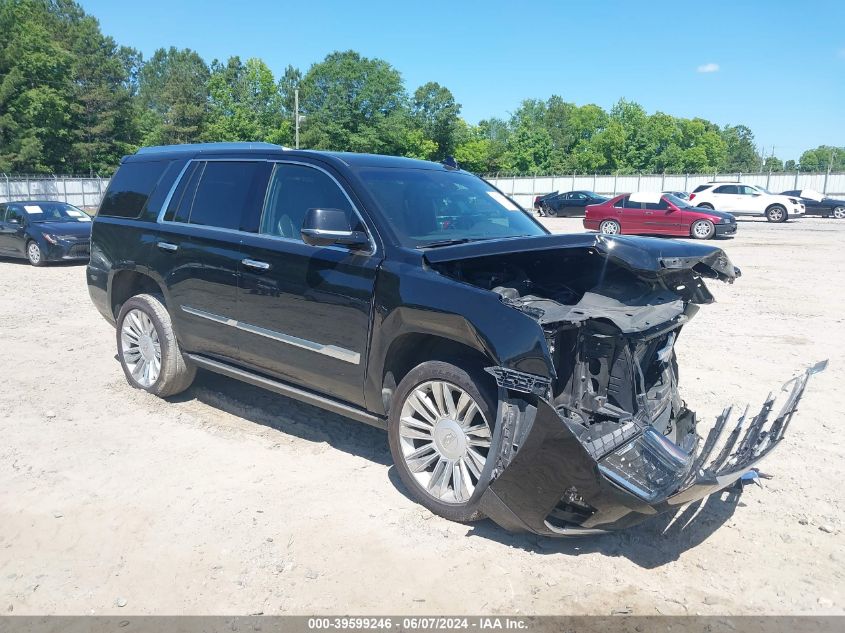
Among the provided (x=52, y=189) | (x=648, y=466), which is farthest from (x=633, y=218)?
(x=52, y=189)

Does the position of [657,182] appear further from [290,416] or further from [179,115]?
[290,416]

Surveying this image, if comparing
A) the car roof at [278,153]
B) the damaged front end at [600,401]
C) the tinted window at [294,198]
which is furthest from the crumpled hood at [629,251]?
the car roof at [278,153]

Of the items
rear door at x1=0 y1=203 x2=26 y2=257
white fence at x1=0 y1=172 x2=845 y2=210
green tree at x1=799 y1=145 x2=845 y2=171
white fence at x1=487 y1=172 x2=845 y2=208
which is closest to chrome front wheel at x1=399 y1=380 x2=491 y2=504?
rear door at x1=0 y1=203 x2=26 y2=257

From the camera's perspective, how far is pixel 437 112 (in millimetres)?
74250

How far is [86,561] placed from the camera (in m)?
3.41

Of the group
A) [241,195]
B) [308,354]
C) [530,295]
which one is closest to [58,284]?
[241,195]

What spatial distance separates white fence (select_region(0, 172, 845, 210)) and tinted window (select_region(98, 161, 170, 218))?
99.5ft

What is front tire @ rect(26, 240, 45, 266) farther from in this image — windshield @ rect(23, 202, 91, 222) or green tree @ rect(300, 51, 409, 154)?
green tree @ rect(300, 51, 409, 154)

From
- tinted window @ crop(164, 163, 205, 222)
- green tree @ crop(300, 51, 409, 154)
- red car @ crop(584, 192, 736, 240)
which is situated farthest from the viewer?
green tree @ crop(300, 51, 409, 154)

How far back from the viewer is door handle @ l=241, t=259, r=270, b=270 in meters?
4.60

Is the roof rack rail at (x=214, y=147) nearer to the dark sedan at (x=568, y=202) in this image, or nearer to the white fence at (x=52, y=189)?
the dark sedan at (x=568, y=202)

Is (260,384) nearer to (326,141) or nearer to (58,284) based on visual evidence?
(58,284)

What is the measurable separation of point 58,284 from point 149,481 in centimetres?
977

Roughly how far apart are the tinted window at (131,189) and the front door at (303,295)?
63.0 inches
